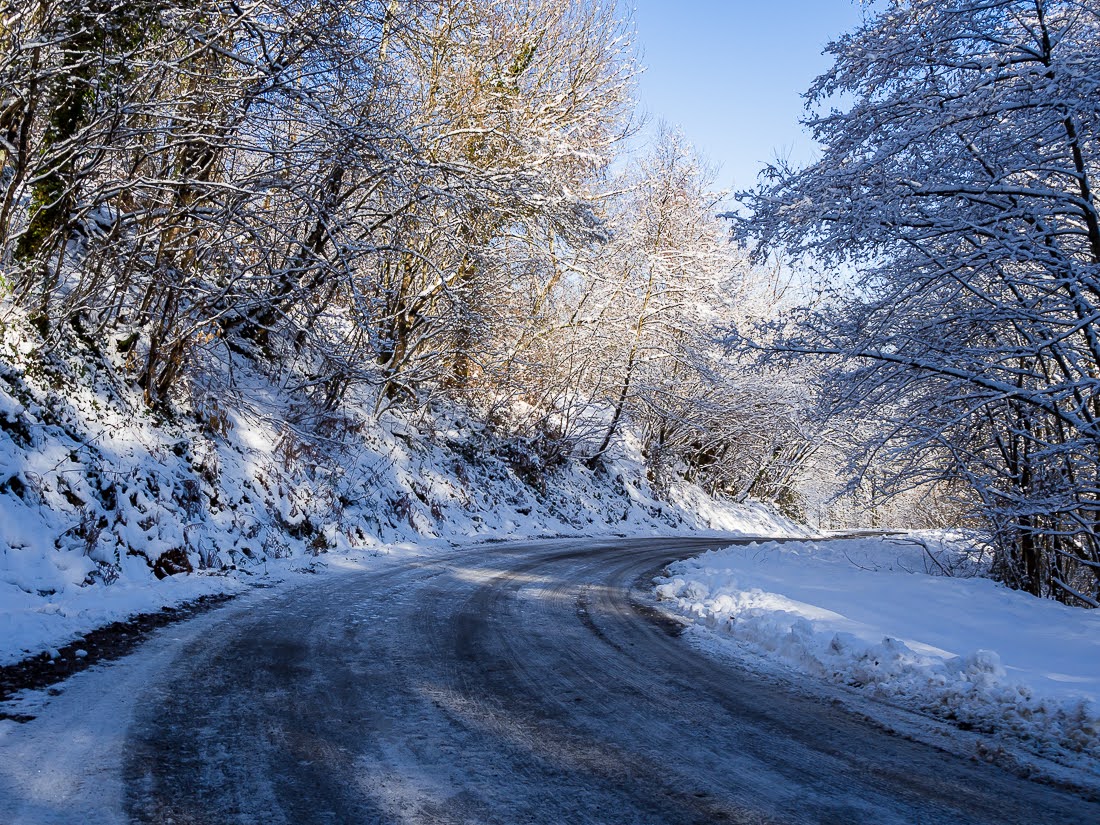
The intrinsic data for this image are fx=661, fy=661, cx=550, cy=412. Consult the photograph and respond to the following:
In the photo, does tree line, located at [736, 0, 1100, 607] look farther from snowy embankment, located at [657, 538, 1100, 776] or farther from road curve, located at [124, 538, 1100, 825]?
road curve, located at [124, 538, 1100, 825]

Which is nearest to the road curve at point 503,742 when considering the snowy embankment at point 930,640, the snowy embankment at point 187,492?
the snowy embankment at point 930,640

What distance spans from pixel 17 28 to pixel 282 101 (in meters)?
2.73

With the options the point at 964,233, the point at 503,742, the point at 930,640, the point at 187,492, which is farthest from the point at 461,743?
the point at 964,233

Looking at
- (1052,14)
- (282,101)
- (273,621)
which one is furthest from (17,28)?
(1052,14)

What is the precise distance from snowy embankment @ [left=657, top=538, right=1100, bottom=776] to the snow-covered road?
2.55 ft

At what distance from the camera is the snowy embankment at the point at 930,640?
175 inches

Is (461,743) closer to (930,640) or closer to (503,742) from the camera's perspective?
(503,742)

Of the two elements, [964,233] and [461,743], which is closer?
[461,743]

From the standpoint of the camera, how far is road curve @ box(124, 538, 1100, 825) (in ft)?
9.28

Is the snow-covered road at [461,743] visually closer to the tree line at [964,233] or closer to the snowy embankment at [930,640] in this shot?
the snowy embankment at [930,640]

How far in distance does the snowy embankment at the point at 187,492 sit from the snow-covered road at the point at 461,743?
1461 millimetres

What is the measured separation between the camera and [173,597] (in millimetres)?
6488

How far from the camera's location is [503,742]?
3.51m

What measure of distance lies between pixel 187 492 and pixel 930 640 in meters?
8.96
